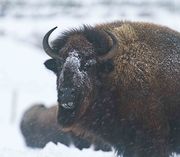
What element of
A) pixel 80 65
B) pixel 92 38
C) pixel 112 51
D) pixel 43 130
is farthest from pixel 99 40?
pixel 43 130

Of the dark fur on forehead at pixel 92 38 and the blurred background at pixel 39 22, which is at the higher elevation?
the dark fur on forehead at pixel 92 38

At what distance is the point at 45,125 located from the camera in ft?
48.8

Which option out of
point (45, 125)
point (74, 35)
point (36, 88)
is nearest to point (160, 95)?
point (74, 35)

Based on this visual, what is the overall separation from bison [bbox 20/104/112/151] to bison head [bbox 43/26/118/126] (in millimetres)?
3351

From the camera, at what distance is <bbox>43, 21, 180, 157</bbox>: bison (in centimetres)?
938

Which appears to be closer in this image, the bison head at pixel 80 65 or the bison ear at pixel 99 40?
the bison head at pixel 80 65

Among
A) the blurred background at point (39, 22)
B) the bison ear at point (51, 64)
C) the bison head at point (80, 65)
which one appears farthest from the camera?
the blurred background at point (39, 22)

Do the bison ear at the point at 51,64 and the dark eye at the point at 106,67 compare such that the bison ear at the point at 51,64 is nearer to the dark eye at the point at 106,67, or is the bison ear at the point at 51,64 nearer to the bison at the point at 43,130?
the dark eye at the point at 106,67

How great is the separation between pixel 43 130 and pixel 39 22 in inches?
1144

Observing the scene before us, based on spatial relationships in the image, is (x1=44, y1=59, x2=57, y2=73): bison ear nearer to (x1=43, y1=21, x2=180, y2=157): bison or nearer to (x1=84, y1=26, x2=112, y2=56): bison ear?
(x1=43, y1=21, x2=180, y2=157): bison

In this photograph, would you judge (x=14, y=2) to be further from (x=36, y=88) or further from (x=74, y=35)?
(x=74, y=35)

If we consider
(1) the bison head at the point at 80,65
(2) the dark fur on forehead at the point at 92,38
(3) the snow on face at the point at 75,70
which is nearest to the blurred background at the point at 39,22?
(2) the dark fur on forehead at the point at 92,38

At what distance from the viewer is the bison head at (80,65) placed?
9141 millimetres

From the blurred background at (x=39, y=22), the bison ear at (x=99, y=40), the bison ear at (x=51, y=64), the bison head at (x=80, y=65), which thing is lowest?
the blurred background at (x=39, y=22)
